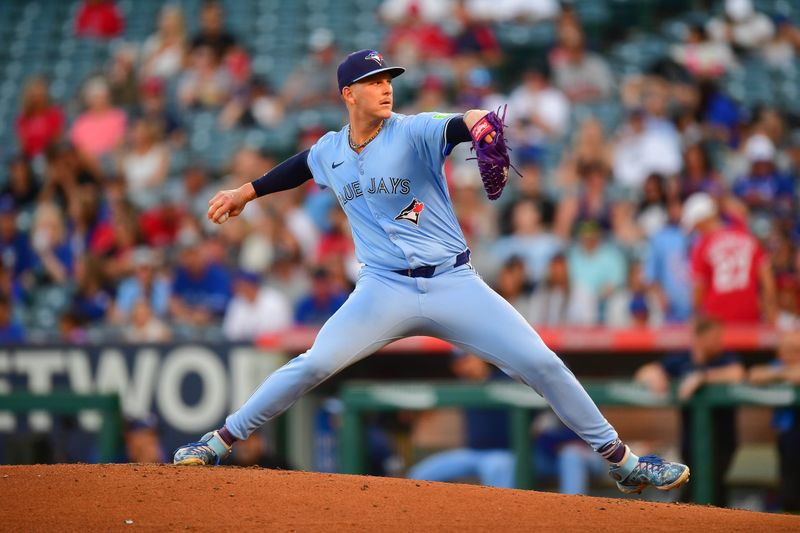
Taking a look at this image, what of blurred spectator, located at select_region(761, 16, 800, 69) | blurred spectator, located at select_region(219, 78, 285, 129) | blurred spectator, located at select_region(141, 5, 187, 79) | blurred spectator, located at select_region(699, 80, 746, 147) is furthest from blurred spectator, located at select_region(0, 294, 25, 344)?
blurred spectator, located at select_region(761, 16, 800, 69)

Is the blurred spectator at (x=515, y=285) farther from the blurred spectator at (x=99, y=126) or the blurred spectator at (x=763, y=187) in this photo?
the blurred spectator at (x=99, y=126)

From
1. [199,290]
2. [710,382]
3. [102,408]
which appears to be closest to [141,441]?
[102,408]

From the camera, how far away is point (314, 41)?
13.3 m

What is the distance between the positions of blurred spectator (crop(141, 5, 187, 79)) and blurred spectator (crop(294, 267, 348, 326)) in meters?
5.10

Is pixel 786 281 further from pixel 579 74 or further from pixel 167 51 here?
pixel 167 51

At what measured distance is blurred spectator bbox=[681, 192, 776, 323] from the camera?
875 cm

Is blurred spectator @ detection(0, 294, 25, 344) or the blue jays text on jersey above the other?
the blue jays text on jersey

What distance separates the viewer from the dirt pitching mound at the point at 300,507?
450 centimetres

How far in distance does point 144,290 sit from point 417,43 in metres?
4.10

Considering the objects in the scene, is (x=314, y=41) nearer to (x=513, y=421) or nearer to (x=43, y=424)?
(x=43, y=424)

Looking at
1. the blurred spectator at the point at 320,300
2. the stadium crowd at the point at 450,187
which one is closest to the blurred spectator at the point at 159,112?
the stadium crowd at the point at 450,187

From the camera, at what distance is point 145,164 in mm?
12680

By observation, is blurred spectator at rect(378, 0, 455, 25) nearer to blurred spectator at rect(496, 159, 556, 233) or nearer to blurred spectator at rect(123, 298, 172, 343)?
blurred spectator at rect(496, 159, 556, 233)

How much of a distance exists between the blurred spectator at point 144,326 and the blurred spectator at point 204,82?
3.69 metres
